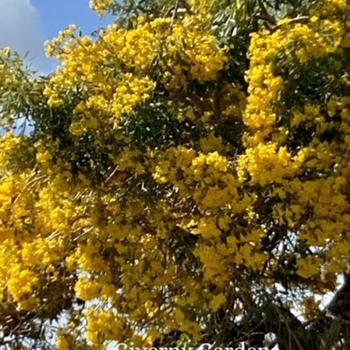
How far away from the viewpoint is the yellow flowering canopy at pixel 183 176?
3826 millimetres

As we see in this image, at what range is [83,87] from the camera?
4141mm

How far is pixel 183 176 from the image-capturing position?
Answer: 3877mm

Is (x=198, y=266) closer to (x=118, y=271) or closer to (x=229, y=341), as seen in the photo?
(x=118, y=271)

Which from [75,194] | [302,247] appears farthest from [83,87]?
[302,247]

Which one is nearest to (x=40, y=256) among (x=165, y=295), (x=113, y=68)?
(x=165, y=295)

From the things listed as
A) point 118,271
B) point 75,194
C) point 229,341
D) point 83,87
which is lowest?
point 229,341

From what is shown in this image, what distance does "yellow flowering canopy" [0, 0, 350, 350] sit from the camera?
12.6 ft

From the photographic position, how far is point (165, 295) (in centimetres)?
434

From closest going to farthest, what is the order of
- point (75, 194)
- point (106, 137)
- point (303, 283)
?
point (106, 137)
point (75, 194)
point (303, 283)

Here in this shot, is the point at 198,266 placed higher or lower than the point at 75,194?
lower

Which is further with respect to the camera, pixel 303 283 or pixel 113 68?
pixel 303 283

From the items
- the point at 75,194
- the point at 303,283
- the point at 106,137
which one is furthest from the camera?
the point at 303,283

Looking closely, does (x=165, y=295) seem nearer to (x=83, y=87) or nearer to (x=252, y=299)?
(x=252, y=299)

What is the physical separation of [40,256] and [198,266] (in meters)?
Answer: 0.76
